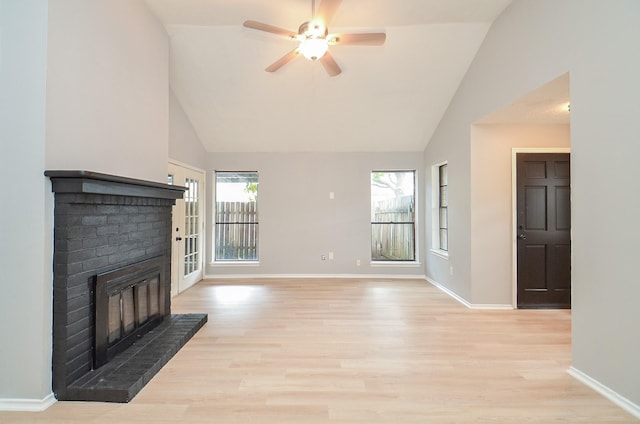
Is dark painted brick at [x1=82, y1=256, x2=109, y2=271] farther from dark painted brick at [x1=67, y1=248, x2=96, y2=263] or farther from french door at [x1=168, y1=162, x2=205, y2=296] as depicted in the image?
french door at [x1=168, y1=162, x2=205, y2=296]

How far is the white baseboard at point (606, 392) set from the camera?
1878 millimetres

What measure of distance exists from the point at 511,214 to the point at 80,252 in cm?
441

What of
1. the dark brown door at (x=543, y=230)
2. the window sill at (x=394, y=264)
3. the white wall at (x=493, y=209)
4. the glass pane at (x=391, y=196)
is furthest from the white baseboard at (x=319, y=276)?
Result: the dark brown door at (x=543, y=230)

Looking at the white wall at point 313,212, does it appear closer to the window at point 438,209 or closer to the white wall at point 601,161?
the window at point 438,209

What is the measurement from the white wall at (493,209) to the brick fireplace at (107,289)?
347cm

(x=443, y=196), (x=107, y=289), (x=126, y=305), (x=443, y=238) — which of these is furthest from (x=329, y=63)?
(x=443, y=238)

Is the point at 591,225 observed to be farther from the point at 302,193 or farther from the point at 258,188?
the point at 258,188

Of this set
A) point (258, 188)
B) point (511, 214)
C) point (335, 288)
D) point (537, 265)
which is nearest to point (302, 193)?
point (258, 188)

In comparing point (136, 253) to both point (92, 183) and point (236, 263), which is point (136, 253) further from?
point (236, 263)

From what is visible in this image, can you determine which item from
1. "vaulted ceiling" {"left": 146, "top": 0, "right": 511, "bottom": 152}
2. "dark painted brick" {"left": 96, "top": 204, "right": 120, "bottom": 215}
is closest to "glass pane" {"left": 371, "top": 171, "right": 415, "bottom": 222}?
"vaulted ceiling" {"left": 146, "top": 0, "right": 511, "bottom": 152}

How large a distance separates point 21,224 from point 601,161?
149 inches

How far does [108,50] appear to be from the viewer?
249 centimetres

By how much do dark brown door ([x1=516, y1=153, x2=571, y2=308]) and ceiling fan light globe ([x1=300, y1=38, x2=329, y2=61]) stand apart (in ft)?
9.29

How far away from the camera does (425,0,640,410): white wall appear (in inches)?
74.8
